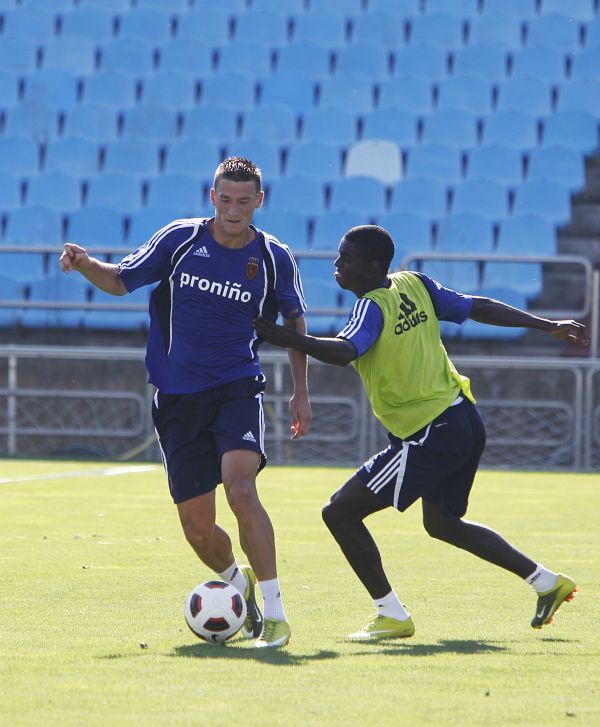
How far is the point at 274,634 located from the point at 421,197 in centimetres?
1506

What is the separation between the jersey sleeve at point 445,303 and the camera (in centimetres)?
638

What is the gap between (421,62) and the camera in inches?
892

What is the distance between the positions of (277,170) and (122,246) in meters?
2.84

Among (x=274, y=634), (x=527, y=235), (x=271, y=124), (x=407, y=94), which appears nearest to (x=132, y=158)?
(x=271, y=124)

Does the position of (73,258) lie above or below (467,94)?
below

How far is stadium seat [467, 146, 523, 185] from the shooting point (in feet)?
67.3

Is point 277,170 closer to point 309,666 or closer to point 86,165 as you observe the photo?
point 86,165

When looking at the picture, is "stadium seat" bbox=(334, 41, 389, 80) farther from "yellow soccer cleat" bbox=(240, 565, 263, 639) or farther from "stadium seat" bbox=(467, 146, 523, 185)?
"yellow soccer cleat" bbox=(240, 565, 263, 639)

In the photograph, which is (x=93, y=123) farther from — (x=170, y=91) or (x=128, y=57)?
(x=128, y=57)

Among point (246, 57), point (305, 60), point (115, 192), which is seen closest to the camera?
point (115, 192)

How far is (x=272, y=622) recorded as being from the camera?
223 inches

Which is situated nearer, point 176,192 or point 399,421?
point 399,421

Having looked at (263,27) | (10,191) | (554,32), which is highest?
(263,27)

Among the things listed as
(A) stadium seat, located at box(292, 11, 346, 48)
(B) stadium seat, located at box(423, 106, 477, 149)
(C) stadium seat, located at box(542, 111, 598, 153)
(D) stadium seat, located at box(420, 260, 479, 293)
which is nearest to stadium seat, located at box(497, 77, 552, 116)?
(C) stadium seat, located at box(542, 111, 598, 153)
